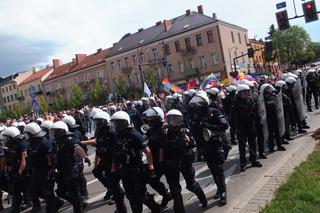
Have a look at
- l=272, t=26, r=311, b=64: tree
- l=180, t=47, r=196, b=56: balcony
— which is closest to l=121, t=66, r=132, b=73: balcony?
l=180, t=47, r=196, b=56: balcony

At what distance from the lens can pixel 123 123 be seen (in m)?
6.09

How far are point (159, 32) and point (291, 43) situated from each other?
42.2 metres

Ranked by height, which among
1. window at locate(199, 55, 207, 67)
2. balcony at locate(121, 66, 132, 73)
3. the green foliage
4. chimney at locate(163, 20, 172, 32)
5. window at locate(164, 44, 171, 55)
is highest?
chimney at locate(163, 20, 172, 32)

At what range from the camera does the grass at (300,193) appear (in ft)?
17.4

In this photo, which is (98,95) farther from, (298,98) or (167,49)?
(298,98)

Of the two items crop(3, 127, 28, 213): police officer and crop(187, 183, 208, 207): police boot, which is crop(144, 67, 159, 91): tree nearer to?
crop(3, 127, 28, 213): police officer

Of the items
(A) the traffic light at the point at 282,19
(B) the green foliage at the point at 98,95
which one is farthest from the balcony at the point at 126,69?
(A) the traffic light at the point at 282,19

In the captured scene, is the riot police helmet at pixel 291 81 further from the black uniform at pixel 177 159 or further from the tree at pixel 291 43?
→ the tree at pixel 291 43

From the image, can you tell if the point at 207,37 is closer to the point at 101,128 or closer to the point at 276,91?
the point at 276,91

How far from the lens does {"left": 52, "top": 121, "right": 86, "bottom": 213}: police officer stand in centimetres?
677

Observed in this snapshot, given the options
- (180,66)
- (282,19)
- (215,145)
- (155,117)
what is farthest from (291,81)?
(180,66)

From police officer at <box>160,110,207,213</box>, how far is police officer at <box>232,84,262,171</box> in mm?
2421

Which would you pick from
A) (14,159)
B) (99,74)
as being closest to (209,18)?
(99,74)

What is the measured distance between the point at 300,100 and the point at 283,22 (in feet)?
36.3
